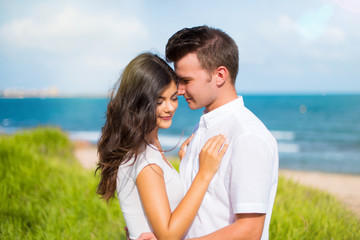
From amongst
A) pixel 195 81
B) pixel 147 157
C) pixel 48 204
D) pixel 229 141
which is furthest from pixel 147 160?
pixel 48 204

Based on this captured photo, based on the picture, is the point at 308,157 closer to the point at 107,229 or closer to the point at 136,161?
the point at 107,229

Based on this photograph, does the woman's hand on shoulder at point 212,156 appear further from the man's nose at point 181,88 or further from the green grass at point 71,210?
the green grass at point 71,210

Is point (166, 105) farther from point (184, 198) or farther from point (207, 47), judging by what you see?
point (184, 198)

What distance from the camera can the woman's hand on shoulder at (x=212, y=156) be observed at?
1.81m

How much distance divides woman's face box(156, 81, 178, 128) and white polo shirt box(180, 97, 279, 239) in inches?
9.5

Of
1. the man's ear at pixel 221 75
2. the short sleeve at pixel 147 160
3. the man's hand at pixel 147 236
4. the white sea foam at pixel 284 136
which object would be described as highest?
the man's ear at pixel 221 75

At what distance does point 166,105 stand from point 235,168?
0.71 metres

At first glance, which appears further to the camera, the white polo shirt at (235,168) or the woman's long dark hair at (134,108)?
the woman's long dark hair at (134,108)

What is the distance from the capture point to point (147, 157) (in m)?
1.96

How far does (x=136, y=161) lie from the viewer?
78.4 inches

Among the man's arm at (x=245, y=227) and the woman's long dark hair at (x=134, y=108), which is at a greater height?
the woman's long dark hair at (x=134, y=108)

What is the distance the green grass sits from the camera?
3.45 meters

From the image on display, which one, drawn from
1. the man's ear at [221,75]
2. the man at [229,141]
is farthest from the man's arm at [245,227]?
the man's ear at [221,75]

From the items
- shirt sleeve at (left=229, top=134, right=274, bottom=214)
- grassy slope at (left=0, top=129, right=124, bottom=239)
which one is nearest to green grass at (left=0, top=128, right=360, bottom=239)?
grassy slope at (left=0, top=129, right=124, bottom=239)
